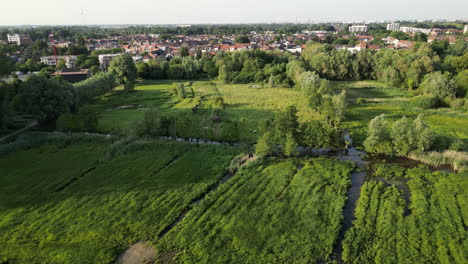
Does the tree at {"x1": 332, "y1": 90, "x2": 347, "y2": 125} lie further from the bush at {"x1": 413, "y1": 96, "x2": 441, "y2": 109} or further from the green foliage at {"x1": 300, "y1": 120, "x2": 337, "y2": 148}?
the bush at {"x1": 413, "y1": 96, "x2": 441, "y2": 109}

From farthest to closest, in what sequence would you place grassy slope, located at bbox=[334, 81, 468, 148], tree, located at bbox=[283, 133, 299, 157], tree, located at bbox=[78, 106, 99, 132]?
tree, located at bbox=[78, 106, 99, 132], grassy slope, located at bbox=[334, 81, 468, 148], tree, located at bbox=[283, 133, 299, 157]

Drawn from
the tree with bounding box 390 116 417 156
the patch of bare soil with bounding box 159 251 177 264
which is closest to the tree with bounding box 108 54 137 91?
the tree with bounding box 390 116 417 156

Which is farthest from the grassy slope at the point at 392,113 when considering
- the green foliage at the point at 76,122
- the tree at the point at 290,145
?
the green foliage at the point at 76,122

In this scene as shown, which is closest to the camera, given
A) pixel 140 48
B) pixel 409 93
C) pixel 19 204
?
pixel 19 204

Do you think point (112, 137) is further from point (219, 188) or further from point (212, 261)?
point (212, 261)

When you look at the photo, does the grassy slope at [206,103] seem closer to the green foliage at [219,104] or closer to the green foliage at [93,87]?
the green foliage at [219,104]

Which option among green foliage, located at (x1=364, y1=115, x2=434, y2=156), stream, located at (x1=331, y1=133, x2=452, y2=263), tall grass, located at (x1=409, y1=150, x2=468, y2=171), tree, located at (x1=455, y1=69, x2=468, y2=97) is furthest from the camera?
tree, located at (x1=455, y1=69, x2=468, y2=97)

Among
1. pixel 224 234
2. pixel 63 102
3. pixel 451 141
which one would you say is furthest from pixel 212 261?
pixel 63 102
